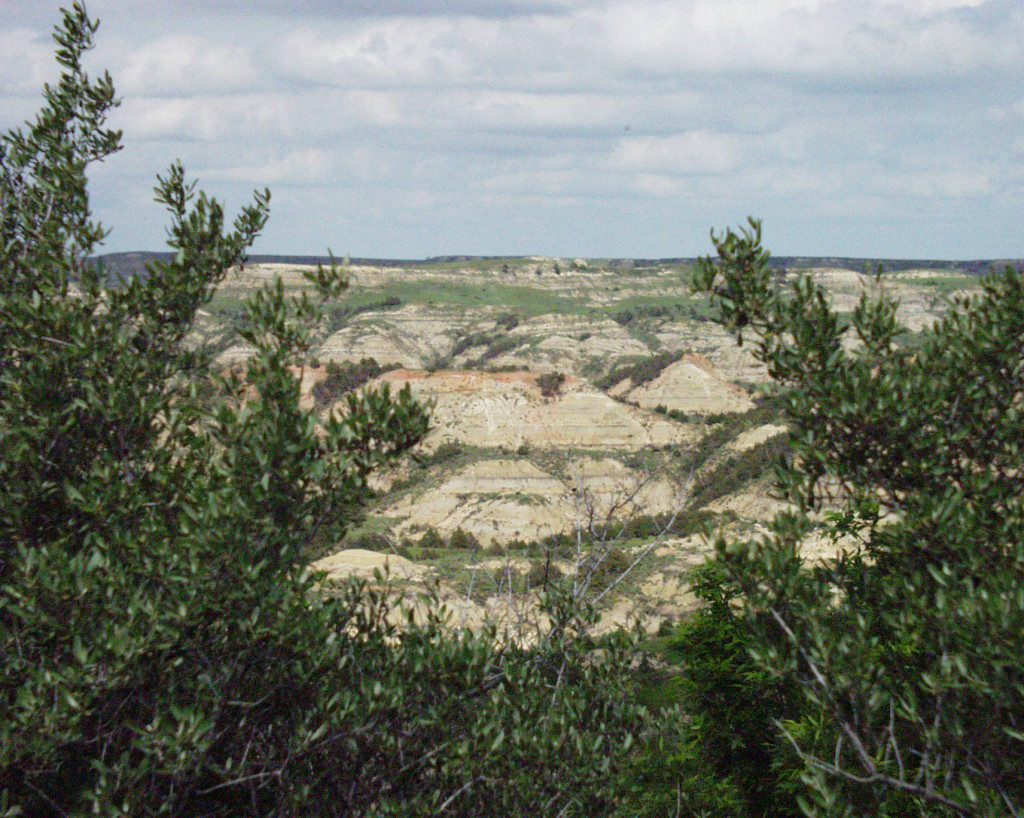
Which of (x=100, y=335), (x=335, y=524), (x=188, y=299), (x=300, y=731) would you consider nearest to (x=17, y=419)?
(x=100, y=335)

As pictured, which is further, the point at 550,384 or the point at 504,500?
the point at 550,384

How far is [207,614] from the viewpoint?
821 cm

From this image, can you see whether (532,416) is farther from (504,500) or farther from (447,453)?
(504,500)

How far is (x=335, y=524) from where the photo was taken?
905 centimetres

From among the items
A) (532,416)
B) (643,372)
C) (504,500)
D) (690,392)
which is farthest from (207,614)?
(643,372)

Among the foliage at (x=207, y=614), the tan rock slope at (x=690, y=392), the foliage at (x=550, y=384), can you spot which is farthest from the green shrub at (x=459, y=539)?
the foliage at (x=207, y=614)

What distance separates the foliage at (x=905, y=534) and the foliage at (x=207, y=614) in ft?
8.43

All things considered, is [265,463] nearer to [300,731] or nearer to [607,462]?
[300,731]

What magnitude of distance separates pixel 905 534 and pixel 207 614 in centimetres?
573

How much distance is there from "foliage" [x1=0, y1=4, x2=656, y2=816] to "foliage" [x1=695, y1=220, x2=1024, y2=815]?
8.43 ft

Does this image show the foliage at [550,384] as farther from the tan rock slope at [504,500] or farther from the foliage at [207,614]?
the foliage at [207,614]

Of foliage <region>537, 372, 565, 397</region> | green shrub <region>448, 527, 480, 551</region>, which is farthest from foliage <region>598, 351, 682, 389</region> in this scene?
green shrub <region>448, 527, 480, 551</region>

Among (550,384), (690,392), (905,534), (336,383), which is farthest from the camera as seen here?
(690,392)

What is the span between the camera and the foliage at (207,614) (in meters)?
7.80
